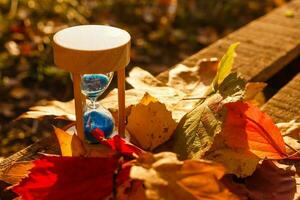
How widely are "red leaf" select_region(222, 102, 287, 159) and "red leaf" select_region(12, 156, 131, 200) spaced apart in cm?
19

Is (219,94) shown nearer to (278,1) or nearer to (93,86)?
(93,86)

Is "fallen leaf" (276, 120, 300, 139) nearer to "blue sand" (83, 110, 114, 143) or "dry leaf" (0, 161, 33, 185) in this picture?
"blue sand" (83, 110, 114, 143)

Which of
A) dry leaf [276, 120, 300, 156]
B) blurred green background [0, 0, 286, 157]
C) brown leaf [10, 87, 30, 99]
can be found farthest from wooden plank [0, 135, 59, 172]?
brown leaf [10, 87, 30, 99]

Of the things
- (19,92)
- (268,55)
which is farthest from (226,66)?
(19,92)

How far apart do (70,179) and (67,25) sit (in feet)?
5.07

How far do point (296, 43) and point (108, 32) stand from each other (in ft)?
2.59

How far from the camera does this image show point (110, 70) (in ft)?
2.66

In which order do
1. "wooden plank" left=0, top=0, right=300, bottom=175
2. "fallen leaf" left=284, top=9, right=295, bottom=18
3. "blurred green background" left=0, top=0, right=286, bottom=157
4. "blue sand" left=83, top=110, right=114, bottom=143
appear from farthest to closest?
"blurred green background" left=0, top=0, right=286, bottom=157
"fallen leaf" left=284, top=9, right=295, bottom=18
"wooden plank" left=0, top=0, right=300, bottom=175
"blue sand" left=83, top=110, right=114, bottom=143

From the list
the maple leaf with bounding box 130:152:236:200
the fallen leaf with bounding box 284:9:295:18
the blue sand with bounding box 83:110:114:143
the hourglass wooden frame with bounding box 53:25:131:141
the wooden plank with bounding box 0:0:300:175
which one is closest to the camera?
the maple leaf with bounding box 130:152:236:200

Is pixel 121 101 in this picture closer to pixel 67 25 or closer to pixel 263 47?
pixel 263 47

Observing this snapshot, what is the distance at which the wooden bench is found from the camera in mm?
1095

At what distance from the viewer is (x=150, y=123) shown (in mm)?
885

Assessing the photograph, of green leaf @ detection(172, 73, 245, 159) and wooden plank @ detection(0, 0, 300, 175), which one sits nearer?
green leaf @ detection(172, 73, 245, 159)

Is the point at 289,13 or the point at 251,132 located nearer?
the point at 251,132
